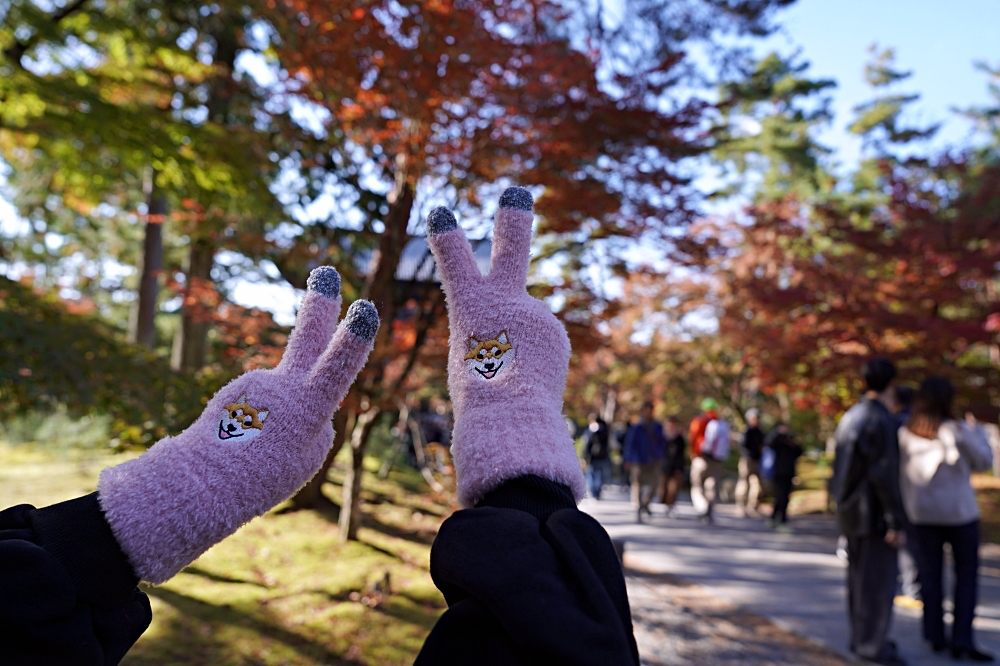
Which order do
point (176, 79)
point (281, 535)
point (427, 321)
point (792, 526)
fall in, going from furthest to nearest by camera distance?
1. point (792, 526)
2. point (176, 79)
3. point (281, 535)
4. point (427, 321)

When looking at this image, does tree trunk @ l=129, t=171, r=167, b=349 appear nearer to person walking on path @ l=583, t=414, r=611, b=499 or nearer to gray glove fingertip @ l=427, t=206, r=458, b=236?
person walking on path @ l=583, t=414, r=611, b=499

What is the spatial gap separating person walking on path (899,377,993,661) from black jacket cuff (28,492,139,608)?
4808 millimetres

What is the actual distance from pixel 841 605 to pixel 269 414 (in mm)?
5948

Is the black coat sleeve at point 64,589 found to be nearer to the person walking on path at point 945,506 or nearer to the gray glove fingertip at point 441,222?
the gray glove fingertip at point 441,222

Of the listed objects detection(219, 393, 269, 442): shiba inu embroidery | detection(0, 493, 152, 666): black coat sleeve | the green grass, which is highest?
detection(219, 393, 269, 442): shiba inu embroidery

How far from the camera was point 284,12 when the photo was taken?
477 centimetres

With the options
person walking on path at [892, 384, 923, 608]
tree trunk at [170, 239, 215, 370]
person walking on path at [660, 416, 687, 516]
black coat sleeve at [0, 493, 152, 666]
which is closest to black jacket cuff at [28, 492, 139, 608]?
black coat sleeve at [0, 493, 152, 666]

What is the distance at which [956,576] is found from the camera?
4.35 m

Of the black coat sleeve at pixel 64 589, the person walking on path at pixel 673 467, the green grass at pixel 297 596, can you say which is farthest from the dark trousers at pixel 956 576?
the person walking on path at pixel 673 467

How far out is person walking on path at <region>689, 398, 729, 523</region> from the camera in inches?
355

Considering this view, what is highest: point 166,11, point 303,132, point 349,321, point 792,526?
point 166,11

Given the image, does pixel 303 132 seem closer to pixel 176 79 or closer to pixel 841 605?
pixel 176 79

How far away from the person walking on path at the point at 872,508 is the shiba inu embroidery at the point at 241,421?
13.0ft

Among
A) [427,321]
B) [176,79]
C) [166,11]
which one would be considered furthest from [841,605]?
[166,11]
